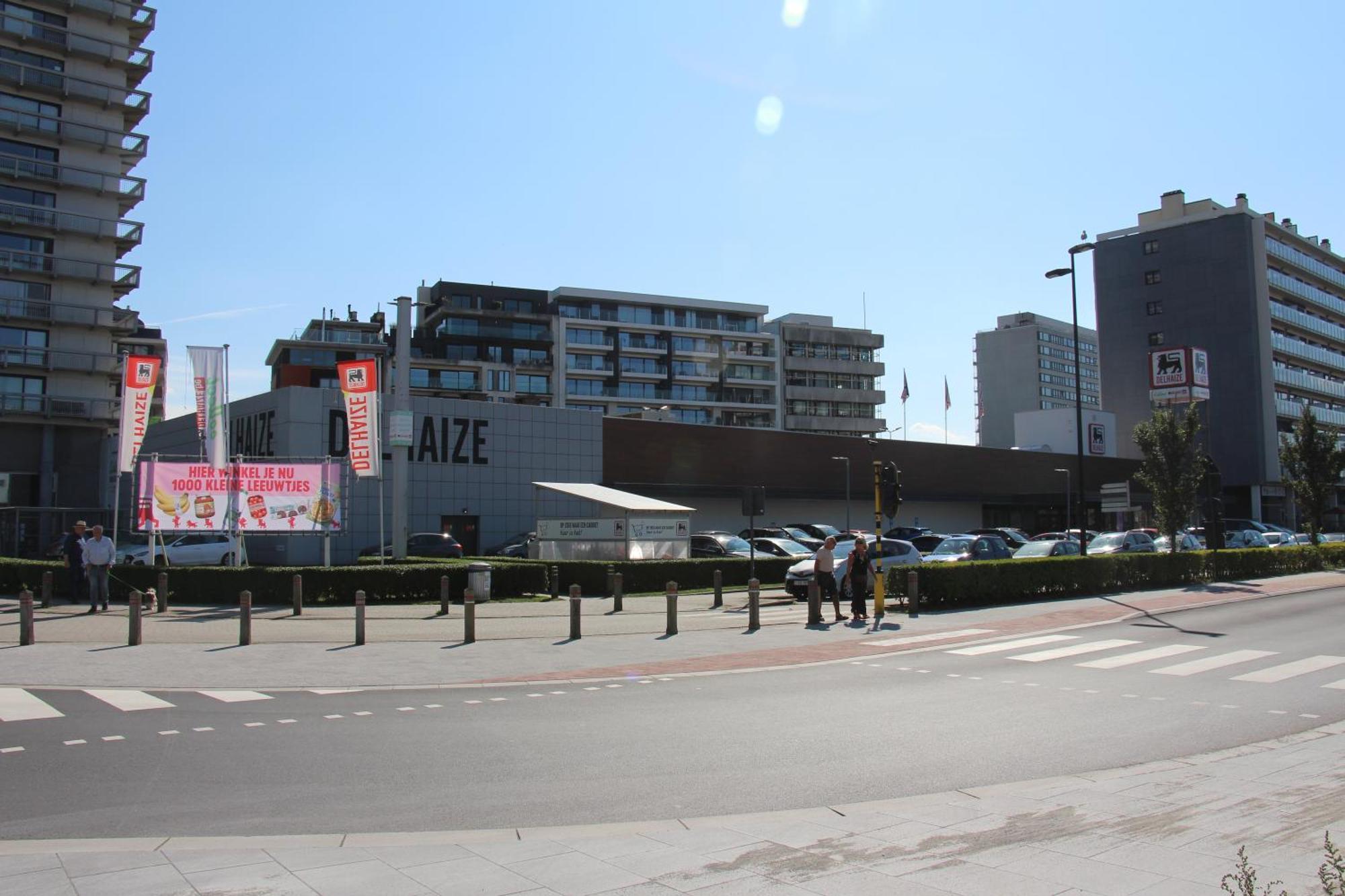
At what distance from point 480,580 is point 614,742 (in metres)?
14.3

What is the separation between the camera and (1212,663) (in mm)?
14047

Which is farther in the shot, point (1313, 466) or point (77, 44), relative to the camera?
point (77, 44)

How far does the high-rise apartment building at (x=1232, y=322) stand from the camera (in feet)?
251

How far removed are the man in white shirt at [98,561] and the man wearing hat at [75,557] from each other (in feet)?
2.14

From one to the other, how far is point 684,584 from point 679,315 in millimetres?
70028

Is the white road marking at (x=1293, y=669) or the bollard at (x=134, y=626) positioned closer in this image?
the white road marking at (x=1293, y=669)

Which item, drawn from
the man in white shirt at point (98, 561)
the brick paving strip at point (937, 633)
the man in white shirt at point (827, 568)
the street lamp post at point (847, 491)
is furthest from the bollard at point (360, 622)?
the street lamp post at point (847, 491)

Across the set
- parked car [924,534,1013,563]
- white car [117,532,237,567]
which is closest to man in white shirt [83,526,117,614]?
white car [117,532,237,567]

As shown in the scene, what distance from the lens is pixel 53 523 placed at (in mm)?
38688

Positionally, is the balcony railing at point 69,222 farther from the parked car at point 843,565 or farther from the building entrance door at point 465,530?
the parked car at point 843,565

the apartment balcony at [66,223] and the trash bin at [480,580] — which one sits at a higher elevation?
the apartment balcony at [66,223]

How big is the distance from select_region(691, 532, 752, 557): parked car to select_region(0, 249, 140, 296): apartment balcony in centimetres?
3309

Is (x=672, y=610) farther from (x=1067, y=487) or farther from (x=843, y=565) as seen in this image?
(x=1067, y=487)

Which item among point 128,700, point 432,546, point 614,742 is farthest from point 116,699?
point 432,546
